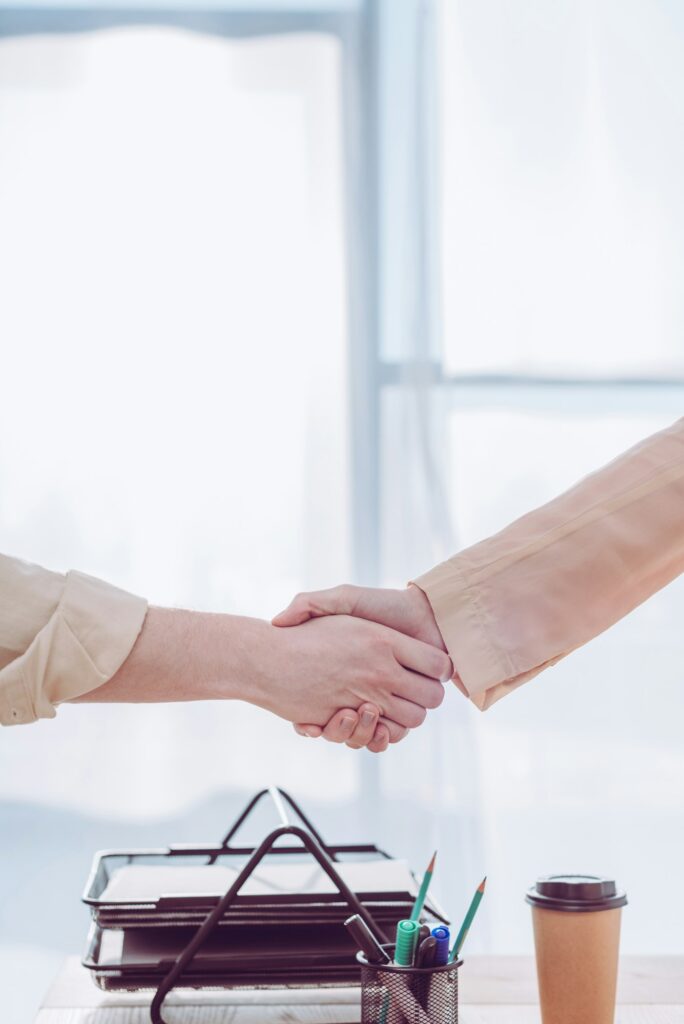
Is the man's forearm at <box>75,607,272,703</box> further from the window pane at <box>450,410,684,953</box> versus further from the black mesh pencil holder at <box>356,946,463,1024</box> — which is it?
the window pane at <box>450,410,684,953</box>

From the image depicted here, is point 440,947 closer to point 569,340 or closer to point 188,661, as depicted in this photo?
point 188,661

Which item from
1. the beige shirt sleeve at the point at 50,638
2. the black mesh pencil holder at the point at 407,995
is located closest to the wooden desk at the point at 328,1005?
the black mesh pencil holder at the point at 407,995

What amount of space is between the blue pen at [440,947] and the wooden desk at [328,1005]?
0.17m

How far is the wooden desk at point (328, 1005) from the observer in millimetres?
962

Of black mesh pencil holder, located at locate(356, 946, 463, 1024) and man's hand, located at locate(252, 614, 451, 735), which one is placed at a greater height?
man's hand, located at locate(252, 614, 451, 735)

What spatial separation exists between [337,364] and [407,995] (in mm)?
1639

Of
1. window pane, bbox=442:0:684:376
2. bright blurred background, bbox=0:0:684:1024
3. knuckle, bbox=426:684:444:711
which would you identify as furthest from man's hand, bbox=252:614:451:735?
window pane, bbox=442:0:684:376

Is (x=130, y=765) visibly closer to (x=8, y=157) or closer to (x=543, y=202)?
(x=8, y=157)

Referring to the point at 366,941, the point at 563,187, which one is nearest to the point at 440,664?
the point at 366,941

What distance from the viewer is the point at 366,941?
810 mm

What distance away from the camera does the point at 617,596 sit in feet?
4.20

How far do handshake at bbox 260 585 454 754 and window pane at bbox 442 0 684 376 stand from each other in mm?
1056

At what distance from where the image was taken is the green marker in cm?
82

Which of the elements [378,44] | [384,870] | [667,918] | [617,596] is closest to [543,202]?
[378,44]
